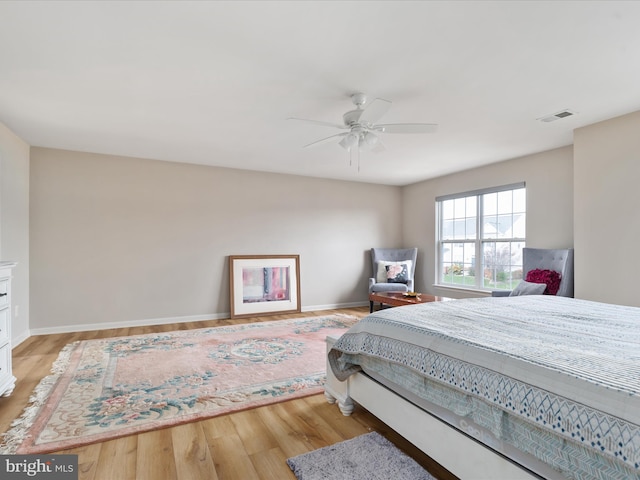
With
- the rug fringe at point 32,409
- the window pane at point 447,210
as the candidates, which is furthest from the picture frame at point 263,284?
the window pane at point 447,210

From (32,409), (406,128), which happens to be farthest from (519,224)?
(32,409)

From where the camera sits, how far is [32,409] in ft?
7.52

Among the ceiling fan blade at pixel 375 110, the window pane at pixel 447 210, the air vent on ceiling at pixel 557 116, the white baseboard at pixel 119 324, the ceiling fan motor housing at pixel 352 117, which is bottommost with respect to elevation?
the white baseboard at pixel 119 324

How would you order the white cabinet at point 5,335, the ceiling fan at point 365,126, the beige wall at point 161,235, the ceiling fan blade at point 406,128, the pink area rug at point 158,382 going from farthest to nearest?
the beige wall at point 161,235 → the ceiling fan blade at point 406,128 → the ceiling fan at point 365,126 → the white cabinet at point 5,335 → the pink area rug at point 158,382

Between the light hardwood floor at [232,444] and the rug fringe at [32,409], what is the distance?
54 mm

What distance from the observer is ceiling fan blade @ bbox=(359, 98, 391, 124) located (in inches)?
95.4

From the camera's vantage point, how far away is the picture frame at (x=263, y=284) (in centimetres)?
527

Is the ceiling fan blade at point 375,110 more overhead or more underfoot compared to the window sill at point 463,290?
more overhead

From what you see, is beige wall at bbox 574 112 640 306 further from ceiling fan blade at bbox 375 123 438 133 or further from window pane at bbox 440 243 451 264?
window pane at bbox 440 243 451 264

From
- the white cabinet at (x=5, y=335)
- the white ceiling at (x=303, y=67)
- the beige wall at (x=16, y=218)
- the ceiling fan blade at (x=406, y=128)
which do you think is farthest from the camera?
the beige wall at (x=16, y=218)

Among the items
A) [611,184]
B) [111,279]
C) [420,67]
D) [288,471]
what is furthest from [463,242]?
[111,279]

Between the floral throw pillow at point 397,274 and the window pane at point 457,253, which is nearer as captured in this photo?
the window pane at point 457,253

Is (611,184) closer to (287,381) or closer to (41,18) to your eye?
(287,381)

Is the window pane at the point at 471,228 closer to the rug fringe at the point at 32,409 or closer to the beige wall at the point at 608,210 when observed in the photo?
the beige wall at the point at 608,210
